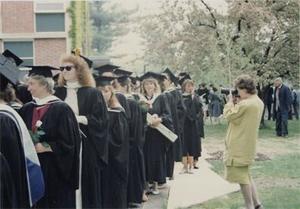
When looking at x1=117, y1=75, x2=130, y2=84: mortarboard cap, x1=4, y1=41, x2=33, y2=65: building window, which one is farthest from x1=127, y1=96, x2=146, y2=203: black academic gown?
x1=4, y1=41, x2=33, y2=65: building window

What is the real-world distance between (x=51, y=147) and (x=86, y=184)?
42.5 inches

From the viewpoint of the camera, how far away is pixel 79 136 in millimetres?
4887

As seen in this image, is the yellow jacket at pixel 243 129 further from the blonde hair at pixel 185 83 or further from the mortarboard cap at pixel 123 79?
the blonde hair at pixel 185 83

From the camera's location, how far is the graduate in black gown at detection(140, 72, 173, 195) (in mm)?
8180

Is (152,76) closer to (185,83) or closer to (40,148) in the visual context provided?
(185,83)

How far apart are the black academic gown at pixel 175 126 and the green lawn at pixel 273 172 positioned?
117 centimetres

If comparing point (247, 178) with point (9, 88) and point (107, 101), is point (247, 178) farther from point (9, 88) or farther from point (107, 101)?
point (9, 88)

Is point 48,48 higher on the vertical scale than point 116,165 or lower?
higher

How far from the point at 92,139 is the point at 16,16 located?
14.7 m

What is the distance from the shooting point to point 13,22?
19344 mm

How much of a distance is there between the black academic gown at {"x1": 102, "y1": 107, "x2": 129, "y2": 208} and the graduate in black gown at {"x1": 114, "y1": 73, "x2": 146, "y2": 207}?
571mm

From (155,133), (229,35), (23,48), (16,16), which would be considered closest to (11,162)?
(155,133)

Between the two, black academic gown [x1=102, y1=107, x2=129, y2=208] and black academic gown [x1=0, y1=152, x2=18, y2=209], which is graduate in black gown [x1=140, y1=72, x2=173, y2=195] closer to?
black academic gown [x1=102, y1=107, x2=129, y2=208]

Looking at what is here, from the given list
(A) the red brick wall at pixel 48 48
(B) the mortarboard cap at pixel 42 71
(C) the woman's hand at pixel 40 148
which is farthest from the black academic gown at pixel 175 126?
(A) the red brick wall at pixel 48 48
